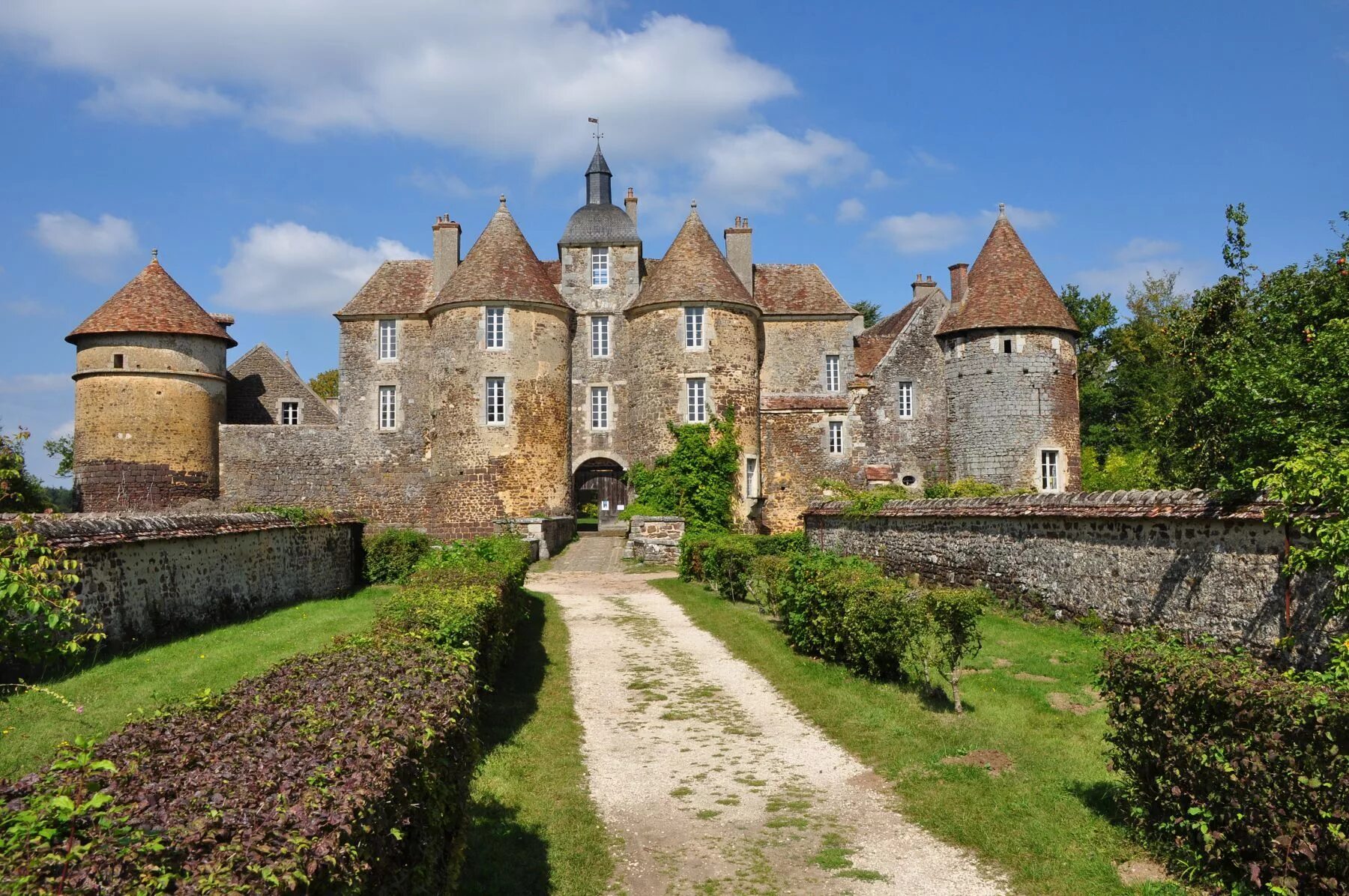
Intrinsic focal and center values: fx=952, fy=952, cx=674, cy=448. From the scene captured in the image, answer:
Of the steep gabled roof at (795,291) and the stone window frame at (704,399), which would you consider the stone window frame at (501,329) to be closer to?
the stone window frame at (704,399)

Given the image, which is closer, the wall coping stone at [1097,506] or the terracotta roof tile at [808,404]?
the wall coping stone at [1097,506]

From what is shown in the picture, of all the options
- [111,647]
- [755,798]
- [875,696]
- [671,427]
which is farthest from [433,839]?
[671,427]

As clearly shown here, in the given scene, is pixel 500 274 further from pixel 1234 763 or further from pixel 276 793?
pixel 276 793

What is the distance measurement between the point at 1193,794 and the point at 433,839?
4.73m

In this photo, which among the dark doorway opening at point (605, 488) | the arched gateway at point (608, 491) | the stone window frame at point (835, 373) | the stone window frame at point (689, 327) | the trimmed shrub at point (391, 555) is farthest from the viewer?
the arched gateway at point (608, 491)

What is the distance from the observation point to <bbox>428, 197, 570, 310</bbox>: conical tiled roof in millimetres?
32969

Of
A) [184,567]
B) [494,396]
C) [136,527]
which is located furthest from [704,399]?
[136,527]

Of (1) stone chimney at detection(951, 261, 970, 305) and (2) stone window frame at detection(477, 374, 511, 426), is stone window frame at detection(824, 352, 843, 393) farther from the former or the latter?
(2) stone window frame at detection(477, 374, 511, 426)

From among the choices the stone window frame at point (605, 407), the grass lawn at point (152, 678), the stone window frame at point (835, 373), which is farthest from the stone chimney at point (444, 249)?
the grass lawn at point (152, 678)

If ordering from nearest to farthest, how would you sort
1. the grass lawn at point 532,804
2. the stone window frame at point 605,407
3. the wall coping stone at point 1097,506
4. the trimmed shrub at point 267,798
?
the trimmed shrub at point 267,798, the grass lawn at point 532,804, the wall coping stone at point 1097,506, the stone window frame at point 605,407

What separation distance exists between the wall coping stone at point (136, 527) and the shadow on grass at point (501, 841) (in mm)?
4918

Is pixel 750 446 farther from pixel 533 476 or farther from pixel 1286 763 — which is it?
pixel 1286 763

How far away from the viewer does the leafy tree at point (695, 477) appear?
32.2 metres

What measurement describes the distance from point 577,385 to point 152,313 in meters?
15.0
